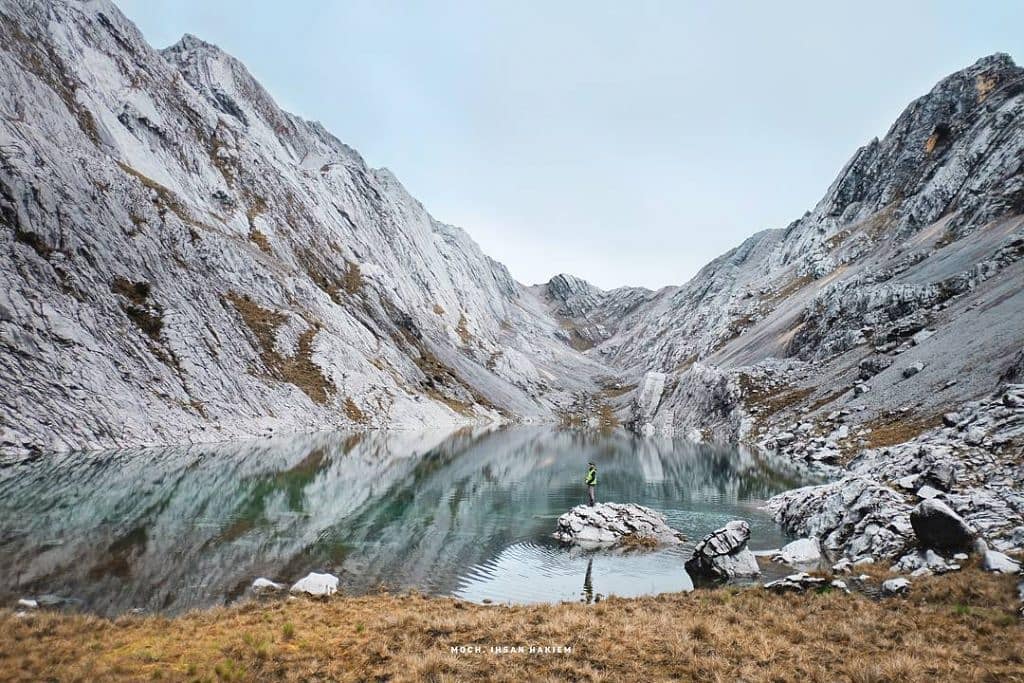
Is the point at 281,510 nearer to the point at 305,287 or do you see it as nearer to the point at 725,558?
the point at 725,558

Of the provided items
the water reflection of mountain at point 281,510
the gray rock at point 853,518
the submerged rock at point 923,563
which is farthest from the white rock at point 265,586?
the gray rock at point 853,518

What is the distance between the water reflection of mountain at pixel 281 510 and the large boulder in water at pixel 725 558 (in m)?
10.8

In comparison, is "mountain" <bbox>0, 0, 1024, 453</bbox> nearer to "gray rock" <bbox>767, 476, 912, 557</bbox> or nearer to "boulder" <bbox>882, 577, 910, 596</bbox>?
"gray rock" <bbox>767, 476, 912, 557</bbox>

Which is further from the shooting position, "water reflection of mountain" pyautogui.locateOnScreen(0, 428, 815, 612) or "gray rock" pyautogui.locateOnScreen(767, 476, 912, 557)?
"gray rock" pyautogui.locateOnScreen(767, 476, 912, 557)

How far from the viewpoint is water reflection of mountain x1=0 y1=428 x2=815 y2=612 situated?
2239 cm

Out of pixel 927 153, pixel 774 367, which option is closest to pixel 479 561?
pixel 774 367

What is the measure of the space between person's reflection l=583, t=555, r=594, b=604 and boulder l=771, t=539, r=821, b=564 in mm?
9208

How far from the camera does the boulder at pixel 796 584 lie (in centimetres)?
2005

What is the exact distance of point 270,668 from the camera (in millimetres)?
13188

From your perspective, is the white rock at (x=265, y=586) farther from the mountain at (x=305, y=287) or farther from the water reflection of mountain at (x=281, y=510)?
the mountain at (x=305, y=287)

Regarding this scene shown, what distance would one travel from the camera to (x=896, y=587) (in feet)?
60.3

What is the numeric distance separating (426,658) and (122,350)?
72.5m

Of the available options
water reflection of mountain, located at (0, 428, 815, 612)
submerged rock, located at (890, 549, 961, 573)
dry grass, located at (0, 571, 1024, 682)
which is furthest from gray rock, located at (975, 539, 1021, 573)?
water reflection of mountain, located at (0, 428, 815, 612)

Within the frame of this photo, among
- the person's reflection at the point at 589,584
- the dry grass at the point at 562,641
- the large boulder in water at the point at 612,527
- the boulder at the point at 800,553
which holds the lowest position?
the dry grass at the point at 562,641
